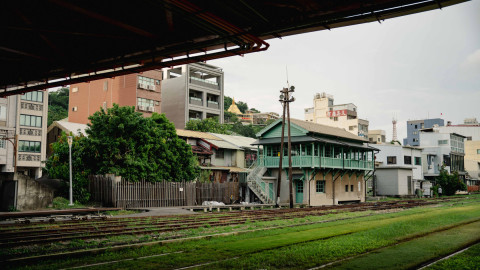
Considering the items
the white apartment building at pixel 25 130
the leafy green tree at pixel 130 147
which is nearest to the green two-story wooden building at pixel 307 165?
the leafy green tree at pixel 130 147

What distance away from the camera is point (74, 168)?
103ft

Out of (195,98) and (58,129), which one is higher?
(195,98)

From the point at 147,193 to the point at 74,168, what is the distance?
5.93 meters

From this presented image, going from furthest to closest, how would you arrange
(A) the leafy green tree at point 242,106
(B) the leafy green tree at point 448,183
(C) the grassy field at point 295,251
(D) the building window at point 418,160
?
1. (A) the leafy green tree at point 242,106
2. (D) the building window at point 418,160
3. (B) the leafy green tree at point 448,183
4. (C) the grassy field at point 295,251

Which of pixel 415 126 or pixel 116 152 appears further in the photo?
pixel 415 126

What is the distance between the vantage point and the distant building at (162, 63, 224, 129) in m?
70.8

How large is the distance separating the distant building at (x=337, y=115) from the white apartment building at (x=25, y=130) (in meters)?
64.3

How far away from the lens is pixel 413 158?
67.4m

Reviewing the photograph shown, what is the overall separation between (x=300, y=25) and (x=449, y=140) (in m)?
83.1

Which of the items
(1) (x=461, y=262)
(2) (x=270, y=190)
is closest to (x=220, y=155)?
(2) (x=270, y=190)

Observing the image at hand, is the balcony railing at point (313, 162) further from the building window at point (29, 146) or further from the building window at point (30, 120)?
the building window at point (30, 120)

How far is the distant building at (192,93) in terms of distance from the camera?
2788 inches

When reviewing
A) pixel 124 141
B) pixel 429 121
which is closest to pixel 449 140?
pixel 429 121

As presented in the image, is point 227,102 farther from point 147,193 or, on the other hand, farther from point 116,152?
point 147,193
